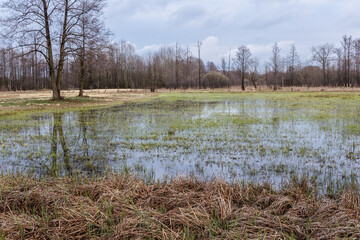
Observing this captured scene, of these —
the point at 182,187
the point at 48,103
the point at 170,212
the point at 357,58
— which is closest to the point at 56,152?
the point at 182,187

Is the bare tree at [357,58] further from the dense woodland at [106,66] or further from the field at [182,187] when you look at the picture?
the field at [182,187]

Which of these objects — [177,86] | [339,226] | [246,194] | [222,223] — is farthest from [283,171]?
[177,86]

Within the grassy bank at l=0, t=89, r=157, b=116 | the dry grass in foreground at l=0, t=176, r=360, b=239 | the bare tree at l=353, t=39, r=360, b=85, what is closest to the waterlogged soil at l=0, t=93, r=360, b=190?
the dry grass in foreground at l=0, t=176, r=360, b=239

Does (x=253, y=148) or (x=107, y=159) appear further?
(x=253, y=148)

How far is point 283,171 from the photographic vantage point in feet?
19.1

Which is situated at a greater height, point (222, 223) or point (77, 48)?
point (77, 48)

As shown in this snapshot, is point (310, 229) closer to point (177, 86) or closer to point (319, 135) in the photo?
point (319, 135)

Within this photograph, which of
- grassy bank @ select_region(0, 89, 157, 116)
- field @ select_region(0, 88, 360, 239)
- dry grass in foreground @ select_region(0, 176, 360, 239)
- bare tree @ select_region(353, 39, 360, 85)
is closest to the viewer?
dry grass in foreground @ select_region(0, 176, 360, 239)

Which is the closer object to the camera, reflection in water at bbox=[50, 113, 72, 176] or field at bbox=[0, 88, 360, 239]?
field at bbox=[0, 88, 360, 239]

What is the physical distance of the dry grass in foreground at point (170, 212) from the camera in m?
3.05

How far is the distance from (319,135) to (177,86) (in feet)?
207

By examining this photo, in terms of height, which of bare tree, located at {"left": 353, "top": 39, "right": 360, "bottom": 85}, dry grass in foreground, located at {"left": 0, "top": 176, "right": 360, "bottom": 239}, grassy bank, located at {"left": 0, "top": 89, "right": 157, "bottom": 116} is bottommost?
dry grass in foreground, located at {"left": 0, "top": 176, "right": 360, "bottom": 239}

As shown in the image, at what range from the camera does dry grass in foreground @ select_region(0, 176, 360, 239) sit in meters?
3.05

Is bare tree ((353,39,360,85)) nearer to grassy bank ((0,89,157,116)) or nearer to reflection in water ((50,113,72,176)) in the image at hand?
grassy bank ((0,89,157,116))
